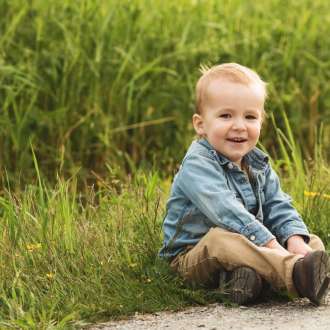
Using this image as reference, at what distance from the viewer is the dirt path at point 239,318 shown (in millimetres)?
3807

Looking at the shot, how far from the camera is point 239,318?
12.8 feet

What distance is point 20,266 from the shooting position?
4.33 meters

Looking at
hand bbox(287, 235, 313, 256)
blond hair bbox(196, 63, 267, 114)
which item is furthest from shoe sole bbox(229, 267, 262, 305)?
blond hair bbox(196, 63, 267, 114)

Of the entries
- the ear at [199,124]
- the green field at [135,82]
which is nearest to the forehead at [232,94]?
the ear at [199,124]

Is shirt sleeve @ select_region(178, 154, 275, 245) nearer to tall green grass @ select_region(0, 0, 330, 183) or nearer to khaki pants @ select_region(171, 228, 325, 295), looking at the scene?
khaki pants @ select_region(171, 228, 325, 295)

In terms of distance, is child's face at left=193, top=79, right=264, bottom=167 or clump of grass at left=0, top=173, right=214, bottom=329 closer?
clump of grass at left=0, top=173, right=214, bottom=329

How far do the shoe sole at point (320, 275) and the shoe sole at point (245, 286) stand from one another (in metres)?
0.21

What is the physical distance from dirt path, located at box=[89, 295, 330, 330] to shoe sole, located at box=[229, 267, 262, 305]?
0.04m

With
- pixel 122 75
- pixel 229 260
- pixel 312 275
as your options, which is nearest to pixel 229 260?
pixel 229 260

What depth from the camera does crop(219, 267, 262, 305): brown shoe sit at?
4039mm

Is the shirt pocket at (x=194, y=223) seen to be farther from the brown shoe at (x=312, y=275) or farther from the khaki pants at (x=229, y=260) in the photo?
the brown shoe at (x=312, y=275)

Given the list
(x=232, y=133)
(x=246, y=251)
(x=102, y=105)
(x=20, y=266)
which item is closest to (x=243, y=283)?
(x=246, y=251)

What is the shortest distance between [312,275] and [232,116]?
769 mm

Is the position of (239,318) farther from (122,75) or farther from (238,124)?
(122,75)
